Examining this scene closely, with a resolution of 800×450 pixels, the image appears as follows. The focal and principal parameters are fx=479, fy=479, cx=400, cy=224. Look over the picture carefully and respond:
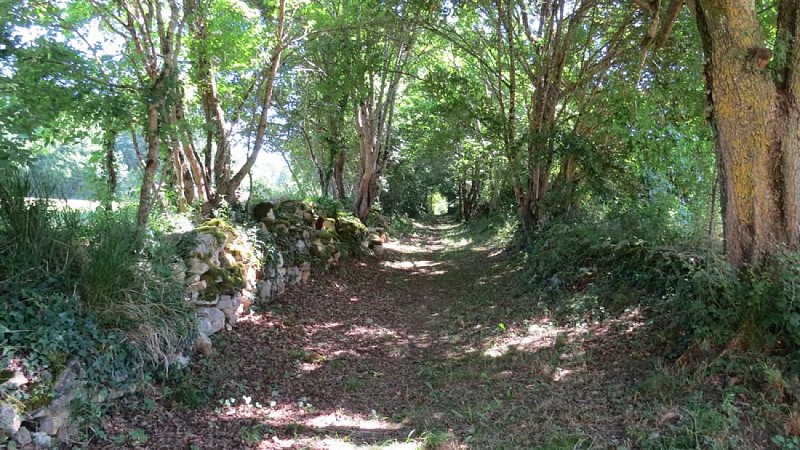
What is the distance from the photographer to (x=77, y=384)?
3582mm

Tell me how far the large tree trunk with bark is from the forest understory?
1573mm

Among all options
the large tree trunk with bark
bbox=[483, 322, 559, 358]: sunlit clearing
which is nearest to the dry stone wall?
bbox=[483, 322, 559, 358]: sunlit clearing

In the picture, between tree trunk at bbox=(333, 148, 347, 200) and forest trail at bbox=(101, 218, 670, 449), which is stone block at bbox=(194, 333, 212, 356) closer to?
forest trail at bbox=(101, 218, 670, 449)

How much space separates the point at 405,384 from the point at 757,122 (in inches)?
177

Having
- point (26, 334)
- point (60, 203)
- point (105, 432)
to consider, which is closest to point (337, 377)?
point (105, 432)

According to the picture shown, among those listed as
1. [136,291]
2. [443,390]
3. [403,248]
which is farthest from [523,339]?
[403,248]

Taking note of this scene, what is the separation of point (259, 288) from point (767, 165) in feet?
22.0

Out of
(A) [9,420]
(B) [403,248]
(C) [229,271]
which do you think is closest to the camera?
(A) [9,420]

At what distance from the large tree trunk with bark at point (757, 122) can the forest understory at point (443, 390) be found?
5.16ft

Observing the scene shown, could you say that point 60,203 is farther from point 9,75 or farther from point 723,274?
point 723,274

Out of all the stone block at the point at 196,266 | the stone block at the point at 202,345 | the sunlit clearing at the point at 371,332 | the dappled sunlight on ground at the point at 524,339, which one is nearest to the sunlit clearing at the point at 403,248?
the sunlit clearing at the point at 371,332

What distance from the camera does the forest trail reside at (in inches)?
158

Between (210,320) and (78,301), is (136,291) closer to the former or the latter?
(78,301)

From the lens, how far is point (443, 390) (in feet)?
17.1
